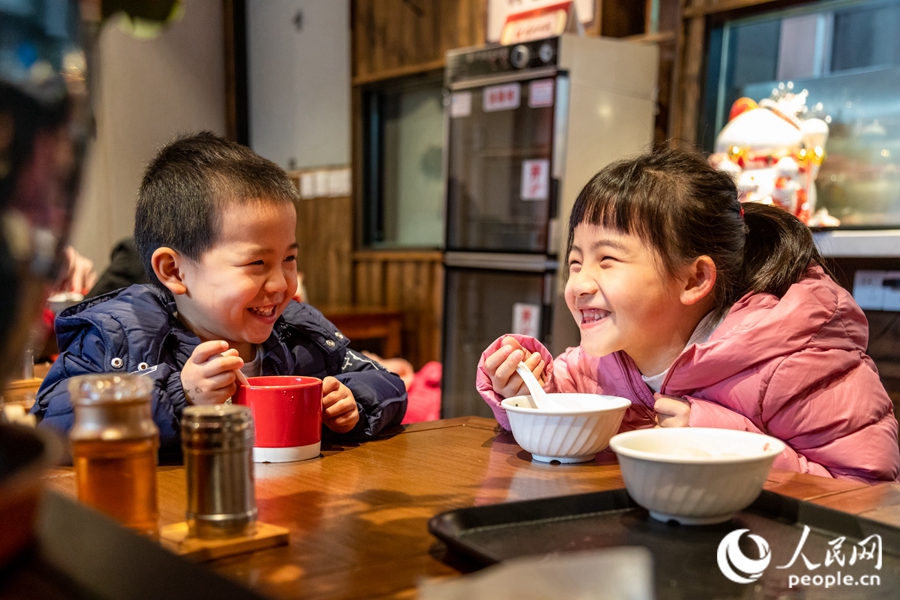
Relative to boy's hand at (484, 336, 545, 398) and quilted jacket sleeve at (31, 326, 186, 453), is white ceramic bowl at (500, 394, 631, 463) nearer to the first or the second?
boy's hand at (484, 336, 545, 398)

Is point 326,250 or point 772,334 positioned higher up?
point 772,334

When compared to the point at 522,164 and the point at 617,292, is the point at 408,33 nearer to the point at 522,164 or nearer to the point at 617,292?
the point at 522,164

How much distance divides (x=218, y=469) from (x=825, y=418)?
86 cm

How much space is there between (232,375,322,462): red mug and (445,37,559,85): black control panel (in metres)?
2.47

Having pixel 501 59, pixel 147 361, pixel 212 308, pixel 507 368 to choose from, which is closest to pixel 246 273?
pixel 212 308

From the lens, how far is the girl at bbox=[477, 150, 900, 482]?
113 cm

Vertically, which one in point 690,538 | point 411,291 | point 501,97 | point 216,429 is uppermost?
point 501,97

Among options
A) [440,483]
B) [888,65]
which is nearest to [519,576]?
[440,483]

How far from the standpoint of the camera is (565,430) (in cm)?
94

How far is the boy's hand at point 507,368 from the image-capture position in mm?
1168

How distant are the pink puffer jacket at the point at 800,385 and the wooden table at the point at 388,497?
8.6 inches

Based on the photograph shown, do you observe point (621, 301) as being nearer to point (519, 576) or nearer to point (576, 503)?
point (576, 503)

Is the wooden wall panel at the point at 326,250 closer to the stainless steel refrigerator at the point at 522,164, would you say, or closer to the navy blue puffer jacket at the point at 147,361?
the stainless steel refrigerator at the point at 522,164

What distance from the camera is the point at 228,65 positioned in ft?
18.3
